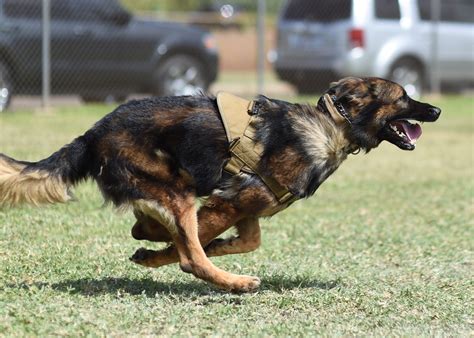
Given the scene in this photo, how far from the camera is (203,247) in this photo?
18.4 ft

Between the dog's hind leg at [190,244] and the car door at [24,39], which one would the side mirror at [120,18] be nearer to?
the car door at [24,39]

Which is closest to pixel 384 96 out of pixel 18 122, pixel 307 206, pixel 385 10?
pixel 307 206

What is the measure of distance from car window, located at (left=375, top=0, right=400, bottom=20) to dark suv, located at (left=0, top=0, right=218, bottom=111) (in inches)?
148

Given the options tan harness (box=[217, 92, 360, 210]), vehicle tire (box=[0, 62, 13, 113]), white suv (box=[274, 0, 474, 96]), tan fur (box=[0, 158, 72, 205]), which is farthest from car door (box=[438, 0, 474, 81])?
tan fur (box=[0, 158, 72, 205])

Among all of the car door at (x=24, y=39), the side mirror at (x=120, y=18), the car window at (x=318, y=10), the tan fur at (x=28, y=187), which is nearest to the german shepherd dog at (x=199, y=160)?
the tan fur at (x=28, y=187)

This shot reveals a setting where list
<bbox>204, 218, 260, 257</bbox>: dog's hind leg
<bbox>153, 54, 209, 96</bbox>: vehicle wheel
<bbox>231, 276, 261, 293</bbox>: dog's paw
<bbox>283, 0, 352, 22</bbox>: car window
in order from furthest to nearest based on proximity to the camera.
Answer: <bbox>283, 0, 352, 22</bbox>: car window → <bbox>153, 54, 209, 96</bbox>: vehicle wheel → <bbox>204, 218, 260, 257</bbox>: dog's hind leg → <bbox>231, 276, 261, 293</bbox>: dog's paw

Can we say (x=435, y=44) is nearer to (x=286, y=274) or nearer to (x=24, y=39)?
(x=24, y=39)

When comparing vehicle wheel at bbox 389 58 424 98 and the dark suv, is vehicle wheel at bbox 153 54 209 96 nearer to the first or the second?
the dark suv

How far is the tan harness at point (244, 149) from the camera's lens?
17.7 ft

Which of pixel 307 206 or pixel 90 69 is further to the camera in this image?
pixel 90 69

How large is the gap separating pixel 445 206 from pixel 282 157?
409 cm

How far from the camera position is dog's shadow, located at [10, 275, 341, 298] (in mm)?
5496

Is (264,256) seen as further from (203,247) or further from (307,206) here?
(307,206)

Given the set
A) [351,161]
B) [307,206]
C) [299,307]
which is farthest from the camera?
[351,161]
